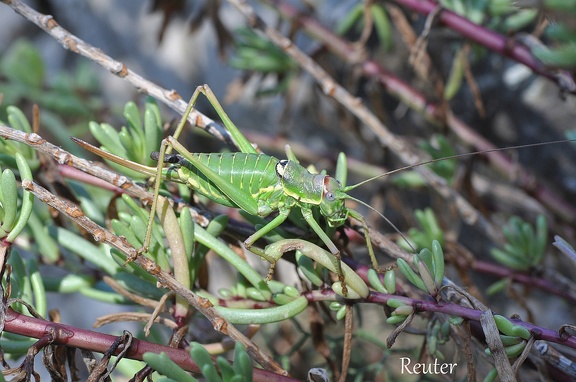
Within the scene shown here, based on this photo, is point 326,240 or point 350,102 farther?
point 350,102

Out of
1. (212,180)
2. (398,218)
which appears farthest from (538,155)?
(212,180)

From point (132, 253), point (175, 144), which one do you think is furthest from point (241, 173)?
point (132, 253)

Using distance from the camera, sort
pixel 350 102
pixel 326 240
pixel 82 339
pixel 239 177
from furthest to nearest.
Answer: pixel 350 102 < pixel 239 177 < pixel 326 240 < pixel 82 339

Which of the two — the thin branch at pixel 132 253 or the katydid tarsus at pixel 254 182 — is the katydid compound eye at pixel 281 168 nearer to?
the katydid tarsus at pixel 254 182

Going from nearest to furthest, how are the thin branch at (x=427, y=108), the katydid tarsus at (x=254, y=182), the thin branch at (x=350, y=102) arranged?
the katydid tarsus at (x=254, y=182)
the thin branch at (x=350, y=102)
the thin branch at (x=427, y=108)

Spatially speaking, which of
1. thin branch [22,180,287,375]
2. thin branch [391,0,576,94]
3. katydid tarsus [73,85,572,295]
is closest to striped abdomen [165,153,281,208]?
katydid tarsus [73,85,572,295]

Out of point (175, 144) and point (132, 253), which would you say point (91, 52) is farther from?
point (132, 253)

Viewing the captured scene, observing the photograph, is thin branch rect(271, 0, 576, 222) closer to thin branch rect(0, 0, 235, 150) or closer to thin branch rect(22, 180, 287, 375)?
thin branch rect(0, 0, 235, 150)

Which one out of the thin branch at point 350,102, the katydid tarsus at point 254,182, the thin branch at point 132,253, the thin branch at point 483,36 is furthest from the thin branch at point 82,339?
the thin branch at point 483,36
